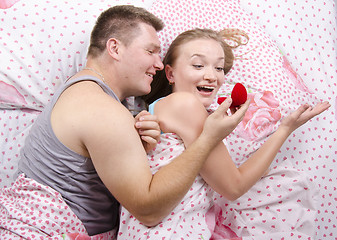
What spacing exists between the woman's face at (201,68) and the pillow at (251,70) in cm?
24

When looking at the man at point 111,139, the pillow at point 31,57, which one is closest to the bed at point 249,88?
the pillow at point 31,57

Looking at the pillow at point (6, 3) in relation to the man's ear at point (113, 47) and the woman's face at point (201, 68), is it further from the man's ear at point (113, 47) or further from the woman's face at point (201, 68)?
the woman's face at point (201, 68)

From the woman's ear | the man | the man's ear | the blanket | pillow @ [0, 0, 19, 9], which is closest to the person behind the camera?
the man

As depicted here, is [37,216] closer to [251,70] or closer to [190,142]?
[190,142]

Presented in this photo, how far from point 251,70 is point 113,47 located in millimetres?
647

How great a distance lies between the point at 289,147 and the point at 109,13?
0.90 meters

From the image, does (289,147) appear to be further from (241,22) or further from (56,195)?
(56,195)

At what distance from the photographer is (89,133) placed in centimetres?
110

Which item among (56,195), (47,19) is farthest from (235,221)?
(47,19)

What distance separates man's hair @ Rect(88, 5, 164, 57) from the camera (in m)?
1.38

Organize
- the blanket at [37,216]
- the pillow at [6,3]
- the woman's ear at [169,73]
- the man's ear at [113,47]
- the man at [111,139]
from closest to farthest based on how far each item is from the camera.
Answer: the man at [111,139], the blanket at [37,216], the man's ear at [113,47], the woman's ear at [169,73], the pillow at [6,3]

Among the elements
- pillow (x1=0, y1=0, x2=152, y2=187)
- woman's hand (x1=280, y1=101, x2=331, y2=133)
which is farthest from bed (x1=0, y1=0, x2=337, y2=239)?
woman's hand (x1=280, y1=101, x2=331, y2=133)

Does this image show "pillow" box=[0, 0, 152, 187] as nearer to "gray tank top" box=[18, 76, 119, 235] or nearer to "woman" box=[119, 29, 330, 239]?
"gray tank top" box=[18, 76, 119, 235]

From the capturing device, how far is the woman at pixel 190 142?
122cm
